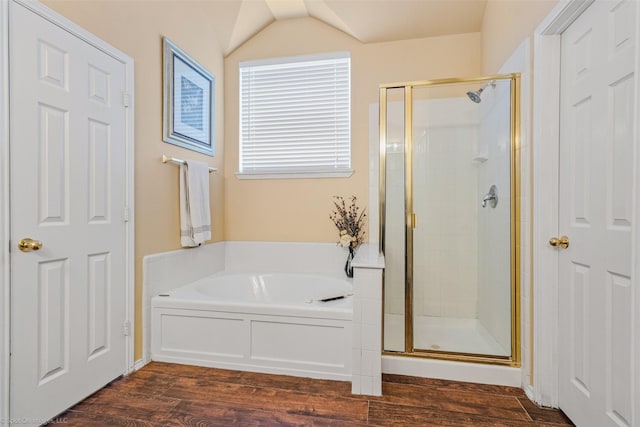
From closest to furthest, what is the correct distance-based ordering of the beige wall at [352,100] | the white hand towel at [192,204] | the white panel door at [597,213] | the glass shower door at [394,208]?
1. the white panel door at [597,213]
2. the glass shower door at [394,208]
3. the white hand towel at [192,204]
4. the beige wall at [352,100]

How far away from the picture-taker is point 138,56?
Answer: 2.10m

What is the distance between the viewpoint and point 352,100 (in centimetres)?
299

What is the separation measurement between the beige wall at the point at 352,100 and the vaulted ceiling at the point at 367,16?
3.1 inches

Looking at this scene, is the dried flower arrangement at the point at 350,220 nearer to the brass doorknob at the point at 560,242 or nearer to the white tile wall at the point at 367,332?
the white tile wall at the point at 367,332

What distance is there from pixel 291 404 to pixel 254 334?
0.50 meters

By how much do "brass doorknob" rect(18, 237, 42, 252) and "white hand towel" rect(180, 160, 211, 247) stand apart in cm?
105

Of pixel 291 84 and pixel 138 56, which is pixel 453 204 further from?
pixel 138 56

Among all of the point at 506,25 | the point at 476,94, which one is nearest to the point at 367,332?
the point at 476,94

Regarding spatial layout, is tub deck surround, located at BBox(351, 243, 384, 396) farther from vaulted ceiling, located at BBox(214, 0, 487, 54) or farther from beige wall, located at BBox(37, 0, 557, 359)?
vaulted ceiling, located at BBox(214, 0, 487, 54)

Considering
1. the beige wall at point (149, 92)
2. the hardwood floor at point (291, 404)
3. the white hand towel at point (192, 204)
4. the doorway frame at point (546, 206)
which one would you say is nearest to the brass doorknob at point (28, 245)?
the beige wall at point (149, 92)

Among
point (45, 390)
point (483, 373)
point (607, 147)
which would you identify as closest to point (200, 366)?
point (45, 390)

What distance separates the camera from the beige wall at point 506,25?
176 centimetres

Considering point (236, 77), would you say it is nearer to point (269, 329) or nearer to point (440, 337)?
point (269, 329)

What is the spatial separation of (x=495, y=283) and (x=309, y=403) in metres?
1.50
